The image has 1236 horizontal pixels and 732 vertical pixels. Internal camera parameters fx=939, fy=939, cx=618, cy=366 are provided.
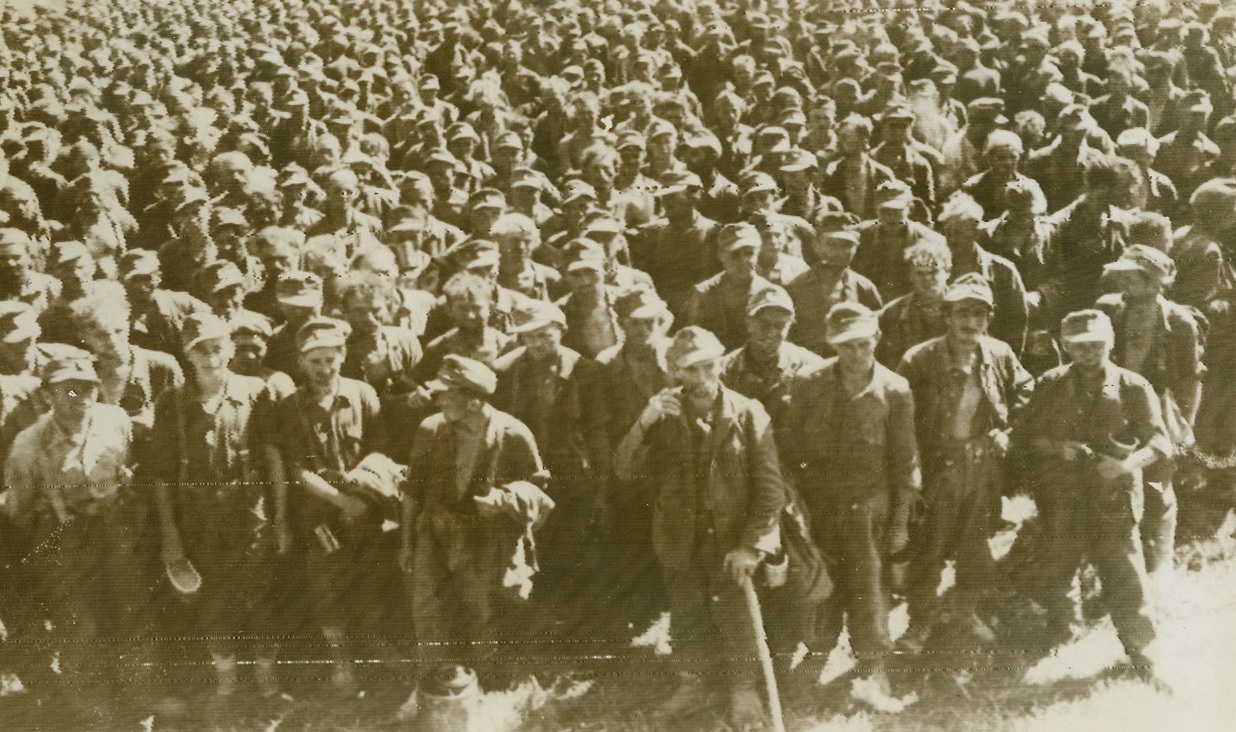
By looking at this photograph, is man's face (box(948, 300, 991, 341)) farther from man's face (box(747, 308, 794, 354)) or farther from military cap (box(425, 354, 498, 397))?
military cap (box(425, 354, 498, 397))

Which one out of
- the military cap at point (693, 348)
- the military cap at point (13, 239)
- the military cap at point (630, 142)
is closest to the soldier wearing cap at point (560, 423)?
the military cap at point (693, 348)

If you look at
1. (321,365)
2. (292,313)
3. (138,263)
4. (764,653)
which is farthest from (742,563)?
(138,263)

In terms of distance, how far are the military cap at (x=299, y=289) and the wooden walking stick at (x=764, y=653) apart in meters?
1.92

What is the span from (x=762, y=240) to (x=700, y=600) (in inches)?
57.1

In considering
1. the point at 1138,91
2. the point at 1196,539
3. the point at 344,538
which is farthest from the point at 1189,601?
the point at 344,538

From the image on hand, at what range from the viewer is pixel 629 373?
3.41 metres

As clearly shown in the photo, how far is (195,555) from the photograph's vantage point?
343 cm

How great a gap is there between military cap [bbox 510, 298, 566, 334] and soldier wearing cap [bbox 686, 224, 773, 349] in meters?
0.54

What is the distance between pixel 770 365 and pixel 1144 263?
1469 millimetres

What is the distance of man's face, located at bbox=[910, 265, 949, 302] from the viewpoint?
3.48 meters

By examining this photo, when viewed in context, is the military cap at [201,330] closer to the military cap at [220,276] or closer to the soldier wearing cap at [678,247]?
the military cap at [220,276]

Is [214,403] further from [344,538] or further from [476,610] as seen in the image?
[476,610]

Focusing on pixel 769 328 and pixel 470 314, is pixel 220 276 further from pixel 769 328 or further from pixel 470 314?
pixel 769 328

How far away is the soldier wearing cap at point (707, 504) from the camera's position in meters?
3.24
